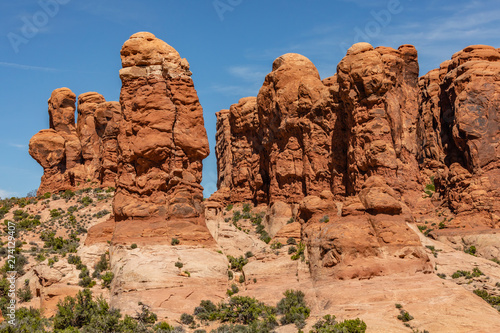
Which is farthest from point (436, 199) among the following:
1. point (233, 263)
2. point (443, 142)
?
point (233, 263)

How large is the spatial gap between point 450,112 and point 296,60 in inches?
753

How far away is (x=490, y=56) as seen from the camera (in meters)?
74.8

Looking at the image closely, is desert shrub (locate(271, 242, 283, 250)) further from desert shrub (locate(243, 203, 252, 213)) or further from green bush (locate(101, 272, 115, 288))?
desert shrub (locate(243, 203, 252, 213))

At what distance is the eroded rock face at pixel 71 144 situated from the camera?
87.0 m

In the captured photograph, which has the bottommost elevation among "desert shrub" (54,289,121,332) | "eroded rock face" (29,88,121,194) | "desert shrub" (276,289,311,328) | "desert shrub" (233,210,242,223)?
"desert shrub" (276,289,311,328)

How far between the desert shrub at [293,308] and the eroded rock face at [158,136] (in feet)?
38.7

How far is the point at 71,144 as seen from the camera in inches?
3526

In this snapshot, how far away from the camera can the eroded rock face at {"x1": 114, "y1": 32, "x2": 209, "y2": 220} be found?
169 ft

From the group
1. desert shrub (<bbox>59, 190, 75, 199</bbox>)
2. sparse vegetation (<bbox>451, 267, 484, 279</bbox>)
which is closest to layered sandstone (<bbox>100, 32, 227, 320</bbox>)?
sparse vegetation (<bbox>451, 267, 484, 279</bbox>)

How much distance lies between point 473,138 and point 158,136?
114ft

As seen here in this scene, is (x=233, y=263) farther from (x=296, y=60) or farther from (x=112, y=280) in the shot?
(x=296, y=60)

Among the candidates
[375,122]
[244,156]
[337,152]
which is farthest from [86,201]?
[375,122]

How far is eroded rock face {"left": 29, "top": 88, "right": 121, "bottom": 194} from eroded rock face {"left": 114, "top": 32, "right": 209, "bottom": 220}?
96.1 ft

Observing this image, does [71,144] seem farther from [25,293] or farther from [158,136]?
[25,293]
